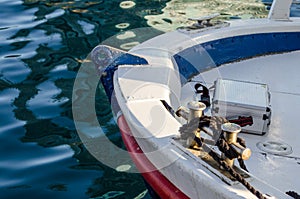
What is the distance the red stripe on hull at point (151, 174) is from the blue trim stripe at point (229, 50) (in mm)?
919

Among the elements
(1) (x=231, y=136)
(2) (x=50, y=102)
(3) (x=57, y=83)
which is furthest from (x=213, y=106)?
(3) (x=57, y=83)

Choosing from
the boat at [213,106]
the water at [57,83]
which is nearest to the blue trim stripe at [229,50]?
the boat at [213,106]

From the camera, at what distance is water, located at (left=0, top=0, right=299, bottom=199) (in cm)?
381

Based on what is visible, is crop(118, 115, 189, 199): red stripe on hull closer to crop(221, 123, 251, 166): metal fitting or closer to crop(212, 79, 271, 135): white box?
crop(221, 123, 251, 166): metal fitting

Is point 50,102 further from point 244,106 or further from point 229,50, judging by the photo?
point 244,106

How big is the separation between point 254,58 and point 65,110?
5.81 ft

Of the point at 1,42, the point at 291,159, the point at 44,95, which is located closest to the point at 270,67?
the point at 291,159

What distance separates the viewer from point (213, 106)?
3.07 meters

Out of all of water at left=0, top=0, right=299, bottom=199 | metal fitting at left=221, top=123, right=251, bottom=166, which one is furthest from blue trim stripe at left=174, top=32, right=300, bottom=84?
metal fitting at left=221, top=123, right=251, bottom=166

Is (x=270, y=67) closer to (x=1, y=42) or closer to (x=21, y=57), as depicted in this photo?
(x=21, y=57)

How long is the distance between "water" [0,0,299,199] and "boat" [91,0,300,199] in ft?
2.62

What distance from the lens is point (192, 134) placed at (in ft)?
8.06

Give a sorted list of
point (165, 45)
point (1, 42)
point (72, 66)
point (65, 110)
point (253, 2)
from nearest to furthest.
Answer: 1. point (165, 45)
2. point (65, 110)
3. point (72, 66)
4. point (1, 42)
5. point (253, 2)

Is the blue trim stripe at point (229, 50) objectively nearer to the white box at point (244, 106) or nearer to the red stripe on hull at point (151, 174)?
the white box at point (244, 106)
